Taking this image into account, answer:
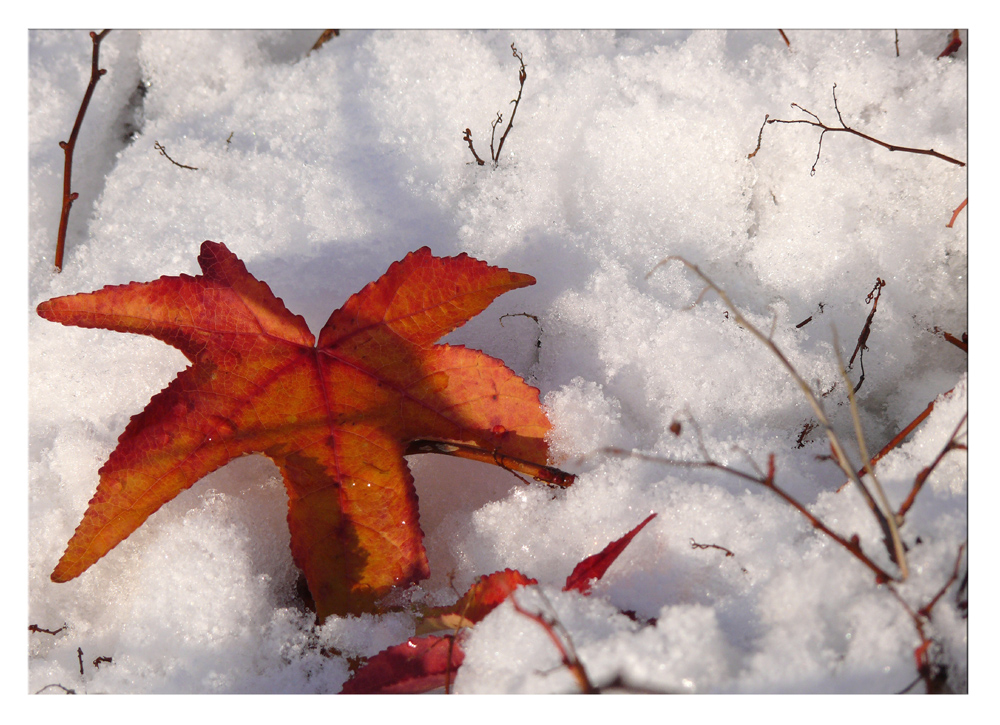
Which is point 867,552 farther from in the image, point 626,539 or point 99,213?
point 99,213

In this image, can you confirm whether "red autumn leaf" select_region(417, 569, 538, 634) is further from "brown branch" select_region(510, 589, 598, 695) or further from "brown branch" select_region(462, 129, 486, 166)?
"brown branch" select_region(462, 129, 486, 166)

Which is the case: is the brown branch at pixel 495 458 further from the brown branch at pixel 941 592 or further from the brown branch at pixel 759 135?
the brown branch at pixel 759 135

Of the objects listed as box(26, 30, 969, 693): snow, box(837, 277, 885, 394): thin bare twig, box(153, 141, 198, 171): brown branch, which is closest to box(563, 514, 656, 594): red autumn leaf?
box(26, 30, 969, 693): snow

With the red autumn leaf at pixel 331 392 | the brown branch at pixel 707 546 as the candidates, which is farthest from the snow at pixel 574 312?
the red autumn leaf at pixel 331 392

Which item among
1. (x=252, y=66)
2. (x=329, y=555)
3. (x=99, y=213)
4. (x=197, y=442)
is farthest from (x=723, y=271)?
(x=99, y=213)

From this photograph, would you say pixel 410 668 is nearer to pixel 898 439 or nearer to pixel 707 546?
pixel 707 546
